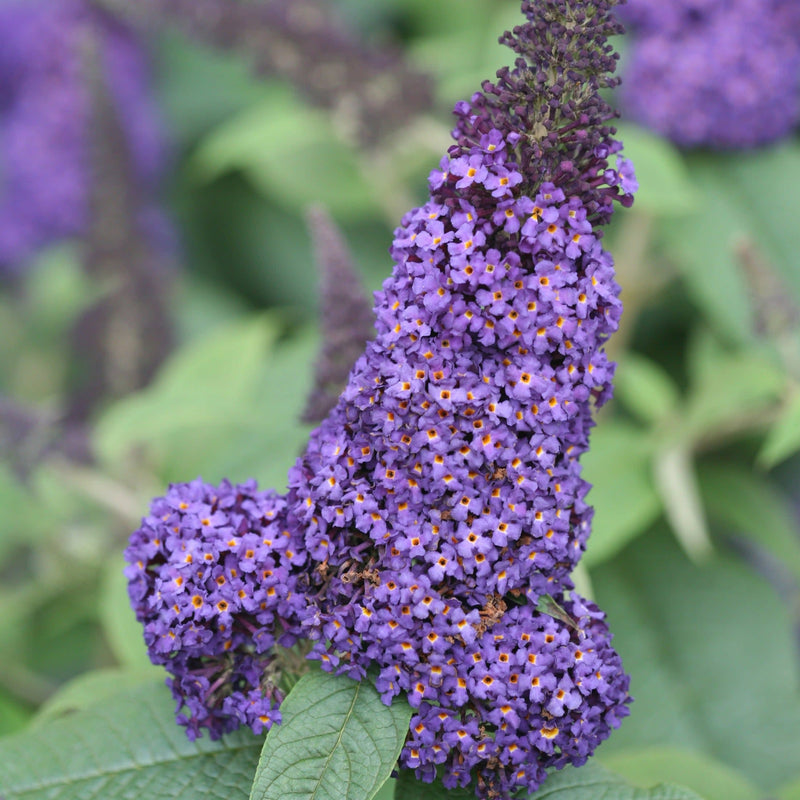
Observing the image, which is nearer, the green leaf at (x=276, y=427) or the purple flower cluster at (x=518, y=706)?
the purple flower cluster at (x=518, y=706)

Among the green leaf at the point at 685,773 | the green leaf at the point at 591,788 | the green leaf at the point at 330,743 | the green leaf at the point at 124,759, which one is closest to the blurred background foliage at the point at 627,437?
the green leaf at the point at 685,773

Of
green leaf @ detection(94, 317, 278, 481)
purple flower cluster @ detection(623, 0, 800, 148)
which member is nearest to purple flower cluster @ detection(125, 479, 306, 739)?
green leaf @ detection(94, 317, 278, 481)

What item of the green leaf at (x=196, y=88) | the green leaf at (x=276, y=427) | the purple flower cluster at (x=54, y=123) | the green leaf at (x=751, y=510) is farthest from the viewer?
the green leaf at (x=196, y=88)

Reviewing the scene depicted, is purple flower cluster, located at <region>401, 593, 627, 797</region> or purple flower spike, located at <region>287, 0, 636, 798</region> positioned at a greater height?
purple flower spike, located at <region>287, 0, 636, 798</region>

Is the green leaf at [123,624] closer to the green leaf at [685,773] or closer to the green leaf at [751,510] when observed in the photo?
the green leaf at [685,773]

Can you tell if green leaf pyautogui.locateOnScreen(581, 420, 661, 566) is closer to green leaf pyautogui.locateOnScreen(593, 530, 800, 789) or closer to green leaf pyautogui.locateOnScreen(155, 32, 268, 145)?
green leaf pyautogui.locateOnScreen(593, 530, 800, 789)

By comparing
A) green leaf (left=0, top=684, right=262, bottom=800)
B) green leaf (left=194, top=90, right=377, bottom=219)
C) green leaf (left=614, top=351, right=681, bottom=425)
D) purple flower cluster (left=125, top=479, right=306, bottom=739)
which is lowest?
green leaf (left=0, top=684, right=262, bottom=800)
